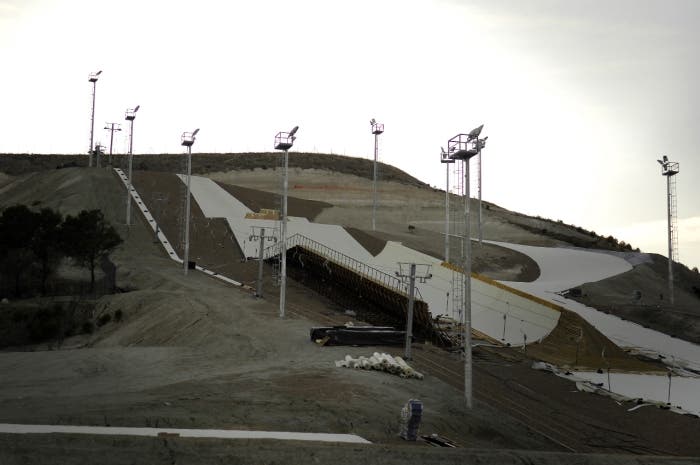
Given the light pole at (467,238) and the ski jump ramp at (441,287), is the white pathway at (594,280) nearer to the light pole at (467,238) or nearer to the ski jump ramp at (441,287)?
the ski jump ramp at (441,287)

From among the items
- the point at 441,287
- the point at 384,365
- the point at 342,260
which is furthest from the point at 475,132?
the point at 342,260

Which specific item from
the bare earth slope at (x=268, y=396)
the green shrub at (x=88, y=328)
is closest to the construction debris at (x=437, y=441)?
the bare earth slope at (x=268, y=396)

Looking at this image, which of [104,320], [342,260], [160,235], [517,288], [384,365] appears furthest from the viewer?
[160,235]

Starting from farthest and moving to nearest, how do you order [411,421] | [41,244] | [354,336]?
[41,244]
[354,336]
[411,421]

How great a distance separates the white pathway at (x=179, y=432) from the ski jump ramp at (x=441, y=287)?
68.3 feet

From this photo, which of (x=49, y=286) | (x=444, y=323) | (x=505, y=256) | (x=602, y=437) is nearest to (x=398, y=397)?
(x=602, y=437)

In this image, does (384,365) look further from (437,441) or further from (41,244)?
(41,244)

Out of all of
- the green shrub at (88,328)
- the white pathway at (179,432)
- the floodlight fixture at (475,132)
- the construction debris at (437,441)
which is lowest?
the construction debris at (437,441)

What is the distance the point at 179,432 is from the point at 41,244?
40.8 meters

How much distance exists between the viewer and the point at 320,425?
17594 millimetres

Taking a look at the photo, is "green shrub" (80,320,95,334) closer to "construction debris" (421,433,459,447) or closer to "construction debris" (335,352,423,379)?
"construction debris" (335,352,423,379)

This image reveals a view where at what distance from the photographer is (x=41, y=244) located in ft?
168

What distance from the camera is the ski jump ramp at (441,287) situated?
39.2 meters

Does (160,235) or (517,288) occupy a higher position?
(160,235)
